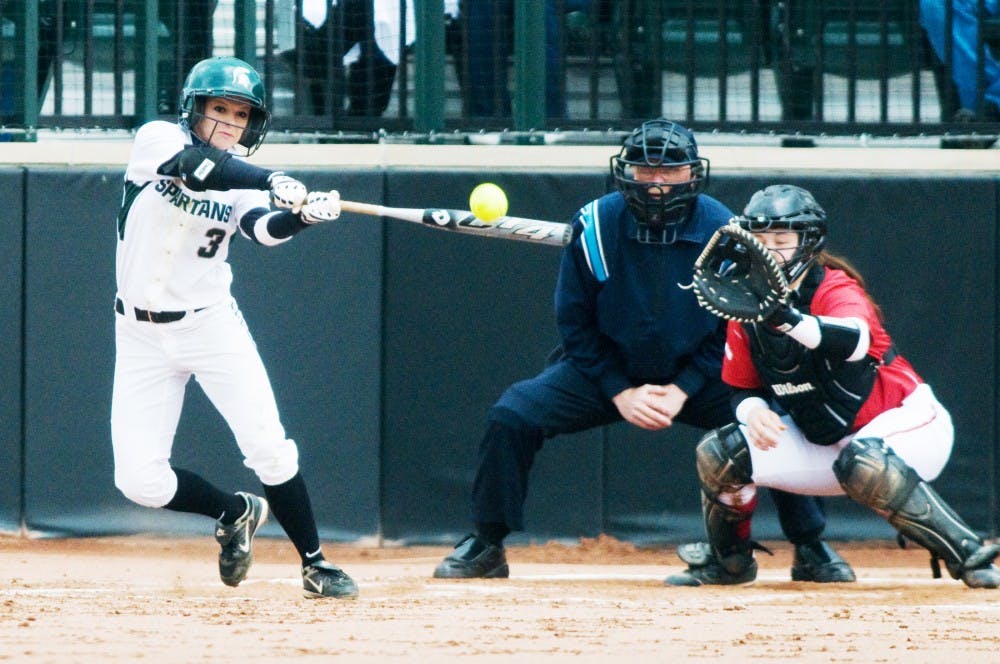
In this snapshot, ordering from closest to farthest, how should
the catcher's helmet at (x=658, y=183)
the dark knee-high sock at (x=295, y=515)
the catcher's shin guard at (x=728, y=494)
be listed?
the dark knee-high sock at (x=295, y=515) → the catcher's shin guard at (x=728, y=494) → the catcher's helmet at (x=658, y=183)

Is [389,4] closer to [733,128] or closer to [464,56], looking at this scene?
[464,56]

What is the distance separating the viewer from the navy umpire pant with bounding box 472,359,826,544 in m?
5.59

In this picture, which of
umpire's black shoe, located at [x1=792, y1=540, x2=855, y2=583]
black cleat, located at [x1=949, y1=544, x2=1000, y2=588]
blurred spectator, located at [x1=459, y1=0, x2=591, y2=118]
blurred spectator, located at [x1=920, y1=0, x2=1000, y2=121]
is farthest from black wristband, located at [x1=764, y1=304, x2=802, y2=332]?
blurred spectator, located at [x1=920, y1=0, x2=1000, y2=121]

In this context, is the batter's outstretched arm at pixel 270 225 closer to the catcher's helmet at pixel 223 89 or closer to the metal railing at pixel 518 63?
the catcher's helmet at pixel 223 89

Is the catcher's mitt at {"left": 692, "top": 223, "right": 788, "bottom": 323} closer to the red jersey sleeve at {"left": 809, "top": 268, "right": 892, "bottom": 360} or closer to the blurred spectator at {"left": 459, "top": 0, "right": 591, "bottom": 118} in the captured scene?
the red jersey sleeve at {"left": 809, "top": 268, "right": 892, "bottom": 360}

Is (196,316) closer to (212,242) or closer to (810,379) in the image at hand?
(212,242)

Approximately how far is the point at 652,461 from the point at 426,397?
100 centimetres

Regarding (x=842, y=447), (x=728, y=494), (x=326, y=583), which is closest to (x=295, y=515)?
(x=326, y=583)

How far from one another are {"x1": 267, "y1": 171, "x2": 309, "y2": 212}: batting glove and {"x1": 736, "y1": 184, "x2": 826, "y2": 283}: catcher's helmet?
143 cm

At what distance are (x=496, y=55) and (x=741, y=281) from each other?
2.62 meters

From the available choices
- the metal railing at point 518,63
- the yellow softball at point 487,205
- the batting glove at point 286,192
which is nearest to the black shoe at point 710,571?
the yellow softball at point 487,205

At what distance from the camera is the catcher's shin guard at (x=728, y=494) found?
528 cm

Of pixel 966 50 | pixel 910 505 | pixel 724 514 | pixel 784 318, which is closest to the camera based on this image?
pixel 784 318

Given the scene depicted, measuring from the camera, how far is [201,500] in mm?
5340
